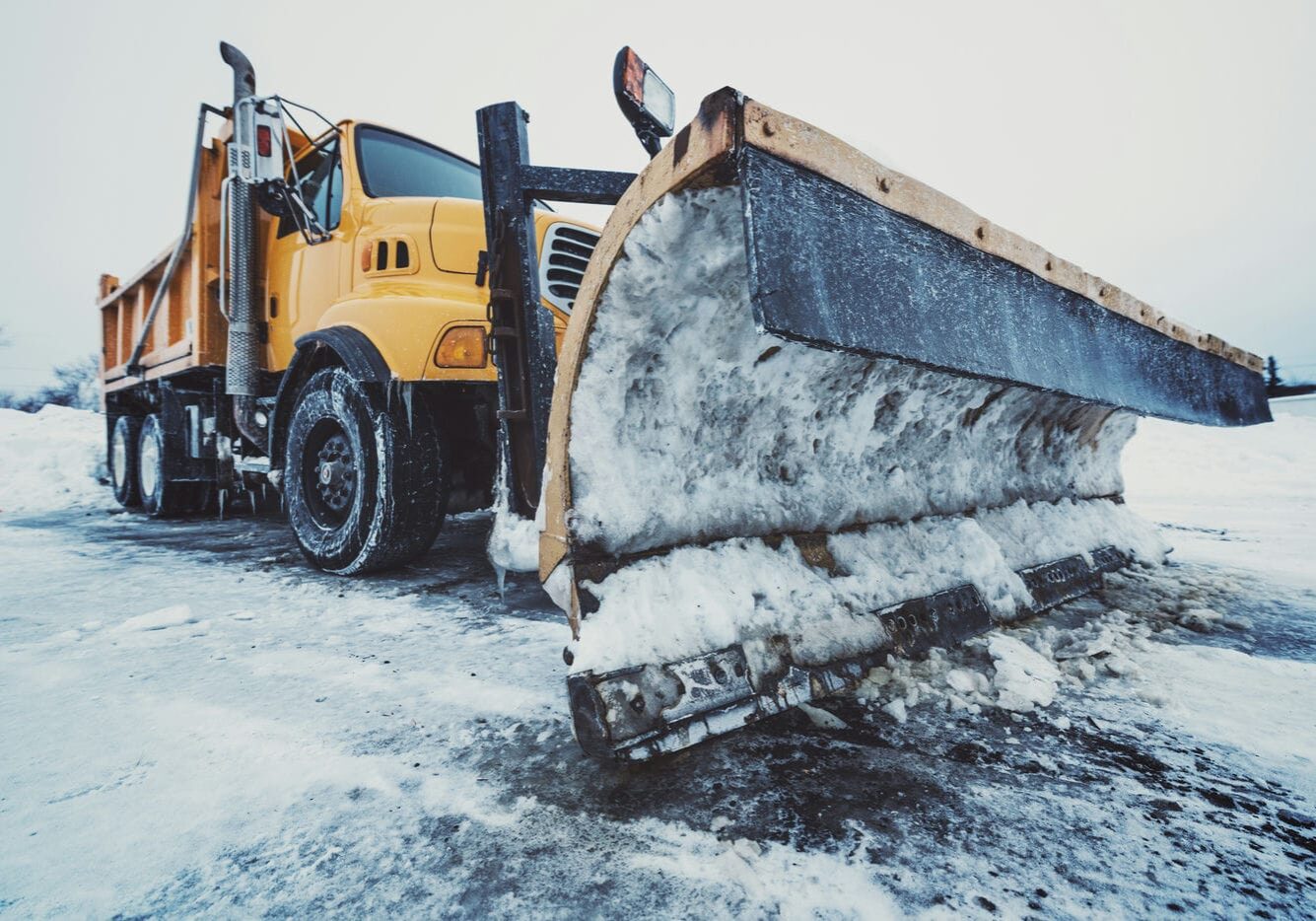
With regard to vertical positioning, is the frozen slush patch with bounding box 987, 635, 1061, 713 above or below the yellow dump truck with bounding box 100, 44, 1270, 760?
below

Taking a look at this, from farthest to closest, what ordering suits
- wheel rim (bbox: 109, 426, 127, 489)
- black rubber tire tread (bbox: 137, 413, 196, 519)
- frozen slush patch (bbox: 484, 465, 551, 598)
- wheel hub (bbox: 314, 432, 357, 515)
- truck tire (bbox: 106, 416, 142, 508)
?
wheel rim (bbox: 109, 426, 127, 489), truck tire (bbox: 106, 416, 142, 508), black rubber tire tread (bbox: 137, 413, 196, 519), wheel hub (bbox: 314, 432, 357, 515), frozen slush patch (bbox: 484, 465, 551, 598)

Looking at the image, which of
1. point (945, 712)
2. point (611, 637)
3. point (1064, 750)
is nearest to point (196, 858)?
point (611, 637)

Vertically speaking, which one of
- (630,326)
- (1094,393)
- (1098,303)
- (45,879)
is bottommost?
(45,879)

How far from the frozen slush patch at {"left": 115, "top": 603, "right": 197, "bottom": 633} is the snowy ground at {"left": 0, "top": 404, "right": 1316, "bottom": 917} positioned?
0.6 inches

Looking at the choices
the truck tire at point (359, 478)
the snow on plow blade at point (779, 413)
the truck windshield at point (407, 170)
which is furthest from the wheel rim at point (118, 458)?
the snow on plow blade at point (779, 413)

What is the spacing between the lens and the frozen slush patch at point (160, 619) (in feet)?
7.74

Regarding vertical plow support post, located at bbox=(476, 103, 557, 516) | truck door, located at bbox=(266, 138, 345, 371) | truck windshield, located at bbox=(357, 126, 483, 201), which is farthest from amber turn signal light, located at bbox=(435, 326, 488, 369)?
truck windshield, located at bbox=(357, 126, 483, 201)

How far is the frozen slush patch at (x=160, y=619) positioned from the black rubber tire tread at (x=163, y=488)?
3.79 m

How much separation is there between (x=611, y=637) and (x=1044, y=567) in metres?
1.87

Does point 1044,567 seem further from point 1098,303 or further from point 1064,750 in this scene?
point 1064,750

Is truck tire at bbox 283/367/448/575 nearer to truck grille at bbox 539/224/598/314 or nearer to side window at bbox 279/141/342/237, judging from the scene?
truck grille at bbox 539/224/598/314

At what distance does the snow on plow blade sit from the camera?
1.12m

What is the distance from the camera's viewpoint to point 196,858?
104 centimetres

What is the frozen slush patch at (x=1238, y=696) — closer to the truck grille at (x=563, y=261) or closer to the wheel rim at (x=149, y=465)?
the truck grille at (x=563, y=261)
